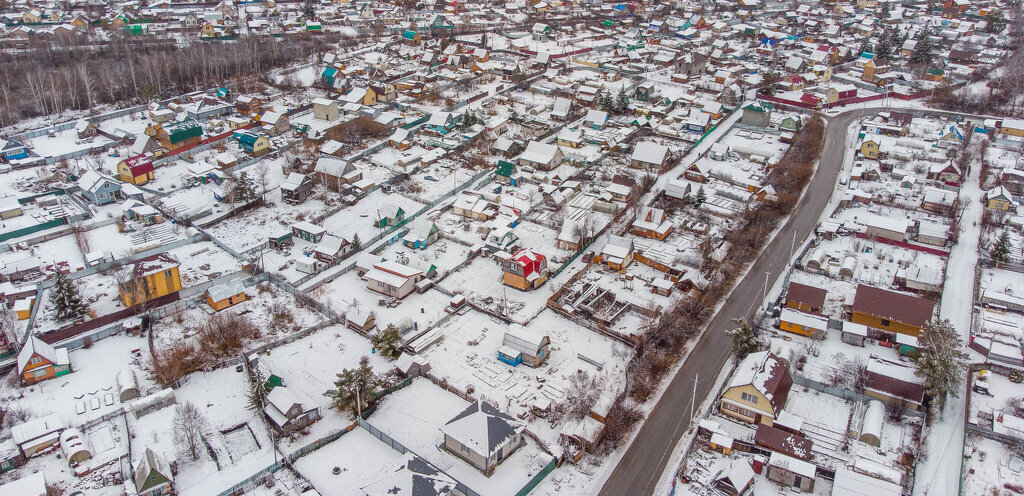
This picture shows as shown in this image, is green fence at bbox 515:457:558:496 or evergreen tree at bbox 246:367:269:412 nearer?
green fence at bbox 515:457:558:496

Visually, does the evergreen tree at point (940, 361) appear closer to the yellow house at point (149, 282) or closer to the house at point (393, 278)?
the house at point (393, 278)


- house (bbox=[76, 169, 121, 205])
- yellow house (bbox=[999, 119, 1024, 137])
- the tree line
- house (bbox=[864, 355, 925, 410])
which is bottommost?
house (bbox=[864, 355, 925, 410])

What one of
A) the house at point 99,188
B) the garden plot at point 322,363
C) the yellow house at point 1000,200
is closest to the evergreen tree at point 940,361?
the yellow house at point 1000,200

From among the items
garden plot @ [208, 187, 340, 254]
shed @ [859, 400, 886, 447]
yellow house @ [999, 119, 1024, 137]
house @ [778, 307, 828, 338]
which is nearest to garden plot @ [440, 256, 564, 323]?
garden plot @ [208, 187, 340, 254]

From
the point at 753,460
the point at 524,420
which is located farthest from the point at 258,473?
the point at 753,460

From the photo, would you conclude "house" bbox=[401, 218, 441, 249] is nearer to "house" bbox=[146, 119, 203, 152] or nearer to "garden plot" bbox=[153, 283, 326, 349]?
"garden plot" bbox=[153, 283, 326, 349]

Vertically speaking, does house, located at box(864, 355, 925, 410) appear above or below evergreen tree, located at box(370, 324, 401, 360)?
below
